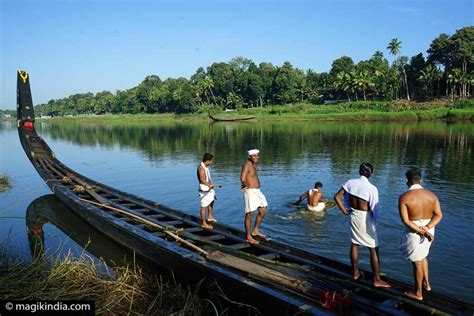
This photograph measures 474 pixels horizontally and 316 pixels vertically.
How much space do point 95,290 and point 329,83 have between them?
8813cm

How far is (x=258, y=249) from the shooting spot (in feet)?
26.9

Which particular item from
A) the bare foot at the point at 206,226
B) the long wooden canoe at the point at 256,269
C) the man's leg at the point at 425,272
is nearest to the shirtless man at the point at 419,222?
the man's leg at the point at 425,272

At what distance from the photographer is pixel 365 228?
630cm

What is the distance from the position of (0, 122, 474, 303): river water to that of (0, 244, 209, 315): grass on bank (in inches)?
109

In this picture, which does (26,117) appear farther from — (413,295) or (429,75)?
(429,75)

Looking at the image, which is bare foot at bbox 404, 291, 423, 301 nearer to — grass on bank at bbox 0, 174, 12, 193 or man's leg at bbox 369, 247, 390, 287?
man's leg at bbox 369, 247, 390, 287

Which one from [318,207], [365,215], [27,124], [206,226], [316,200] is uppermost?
[27,124]

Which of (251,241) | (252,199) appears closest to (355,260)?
(251,241)

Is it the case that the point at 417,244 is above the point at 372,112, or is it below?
below

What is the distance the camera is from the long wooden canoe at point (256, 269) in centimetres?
551

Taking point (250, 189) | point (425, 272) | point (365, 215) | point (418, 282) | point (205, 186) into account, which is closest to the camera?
point (418, 282)

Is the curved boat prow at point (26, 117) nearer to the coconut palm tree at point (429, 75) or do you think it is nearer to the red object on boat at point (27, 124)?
the red object on boat at point (27, 124)

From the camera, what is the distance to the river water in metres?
10.1

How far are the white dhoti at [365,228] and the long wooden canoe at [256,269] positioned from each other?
662 mm
